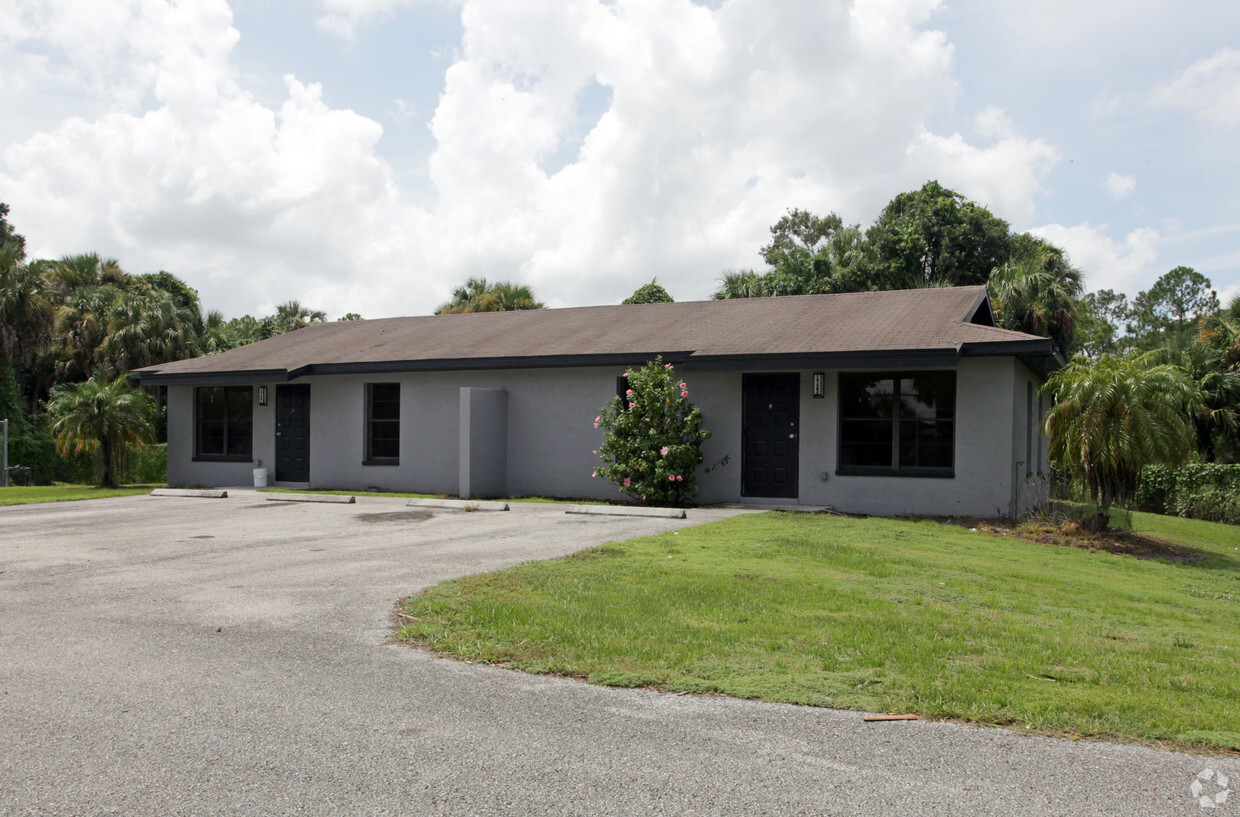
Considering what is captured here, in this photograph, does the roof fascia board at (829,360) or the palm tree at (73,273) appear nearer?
the roof fascia board at (829,360)

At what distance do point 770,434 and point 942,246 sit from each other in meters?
21.5

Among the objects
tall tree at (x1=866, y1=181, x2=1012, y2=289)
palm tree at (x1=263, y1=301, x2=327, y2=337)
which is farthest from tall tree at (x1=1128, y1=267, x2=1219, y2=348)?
palm tree at (x1=263, y1=301, x2=327, y2=337)

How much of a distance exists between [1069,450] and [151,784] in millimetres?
12167

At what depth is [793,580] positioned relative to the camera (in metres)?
7.54

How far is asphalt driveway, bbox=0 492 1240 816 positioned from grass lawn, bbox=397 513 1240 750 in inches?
11.3

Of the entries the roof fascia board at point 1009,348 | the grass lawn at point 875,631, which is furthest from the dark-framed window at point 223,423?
the roof fascia board at point 1009,348

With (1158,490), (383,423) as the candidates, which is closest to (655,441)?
(383,423)

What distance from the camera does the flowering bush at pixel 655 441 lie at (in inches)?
562

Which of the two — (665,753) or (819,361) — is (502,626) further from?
(819,361)

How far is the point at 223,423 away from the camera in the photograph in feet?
65.3

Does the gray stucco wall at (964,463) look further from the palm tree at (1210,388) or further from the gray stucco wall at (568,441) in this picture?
the palm tree at (1210,388)

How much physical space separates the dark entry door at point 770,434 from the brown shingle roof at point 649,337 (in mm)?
724

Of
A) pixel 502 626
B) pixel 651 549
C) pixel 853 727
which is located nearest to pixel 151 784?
pixel 502 626

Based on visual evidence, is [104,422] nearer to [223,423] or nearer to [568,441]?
[223,423]
